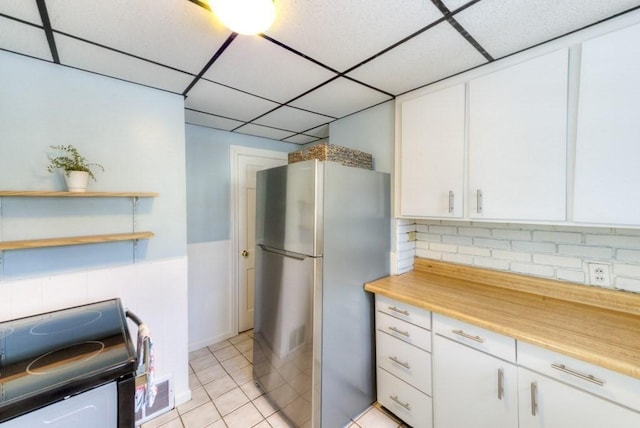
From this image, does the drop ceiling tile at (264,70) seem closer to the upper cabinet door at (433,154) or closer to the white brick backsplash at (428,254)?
the upper cabinet door at (433,154)

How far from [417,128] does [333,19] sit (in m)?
0.97

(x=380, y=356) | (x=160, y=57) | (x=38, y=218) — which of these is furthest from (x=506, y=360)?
(x=38, y=218)

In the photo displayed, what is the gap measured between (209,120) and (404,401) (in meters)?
2.67

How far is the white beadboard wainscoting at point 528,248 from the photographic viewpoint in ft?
4.42

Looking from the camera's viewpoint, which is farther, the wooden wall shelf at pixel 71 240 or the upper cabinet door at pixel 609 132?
the wooden wall shelf at pixel 71 240

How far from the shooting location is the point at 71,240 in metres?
1.37

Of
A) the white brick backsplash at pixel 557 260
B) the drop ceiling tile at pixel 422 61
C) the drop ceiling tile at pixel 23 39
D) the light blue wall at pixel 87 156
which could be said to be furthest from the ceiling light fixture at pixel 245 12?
the white brick backsplash at pixel 557 260

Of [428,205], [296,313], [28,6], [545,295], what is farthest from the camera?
[428,205]

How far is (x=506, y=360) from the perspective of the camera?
1208mm

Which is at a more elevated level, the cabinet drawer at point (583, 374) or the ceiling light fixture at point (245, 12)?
the ceiling light fixture at point (245, 12)

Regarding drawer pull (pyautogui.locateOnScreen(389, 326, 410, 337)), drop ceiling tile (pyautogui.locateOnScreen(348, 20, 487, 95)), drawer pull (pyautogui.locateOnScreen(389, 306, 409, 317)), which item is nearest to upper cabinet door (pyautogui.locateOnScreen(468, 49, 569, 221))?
drop ceiling tile (pyautogui.locateOnScreen(348, 20, 487, 95))

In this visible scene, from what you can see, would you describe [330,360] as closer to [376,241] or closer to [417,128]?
[376,241]

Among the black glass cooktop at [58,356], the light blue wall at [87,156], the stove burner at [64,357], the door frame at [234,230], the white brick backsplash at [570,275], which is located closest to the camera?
the black glass cooktop at [58,356]

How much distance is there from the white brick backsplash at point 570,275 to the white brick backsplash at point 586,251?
100 millimetres
